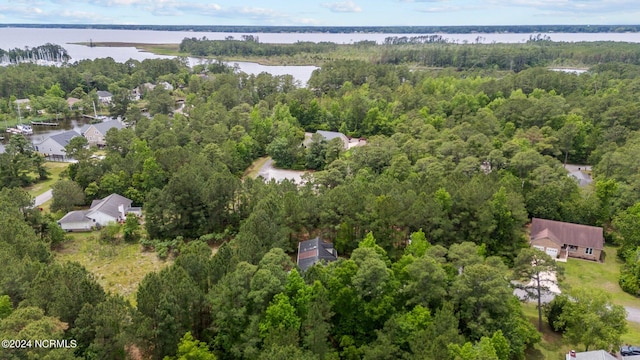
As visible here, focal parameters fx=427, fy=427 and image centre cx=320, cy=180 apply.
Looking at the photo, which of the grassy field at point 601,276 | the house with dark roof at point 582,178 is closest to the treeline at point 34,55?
the house with dark roof at point 582,178

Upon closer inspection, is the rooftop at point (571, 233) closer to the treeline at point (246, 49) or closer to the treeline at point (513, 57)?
the treeline at point (513, 57)

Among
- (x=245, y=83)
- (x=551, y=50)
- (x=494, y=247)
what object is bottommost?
(x=494, y=247)

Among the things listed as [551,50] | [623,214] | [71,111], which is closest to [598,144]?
[623,214]

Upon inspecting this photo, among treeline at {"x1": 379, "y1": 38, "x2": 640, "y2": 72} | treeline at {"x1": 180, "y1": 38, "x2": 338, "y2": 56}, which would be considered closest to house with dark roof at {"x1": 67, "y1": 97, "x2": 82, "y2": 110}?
treeline at {"x1": 180, "y1": 38, "x2": 338, "y2": 56}

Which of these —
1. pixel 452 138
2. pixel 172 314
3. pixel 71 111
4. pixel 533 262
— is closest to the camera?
pixel 172 314

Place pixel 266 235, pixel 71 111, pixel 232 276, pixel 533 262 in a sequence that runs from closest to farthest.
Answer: pixel 232 276, pixel 533 262, pixel 266 235, pixel 71 111

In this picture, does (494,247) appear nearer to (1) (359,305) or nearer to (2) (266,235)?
(1) (359,305)

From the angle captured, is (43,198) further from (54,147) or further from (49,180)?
(54,147)
